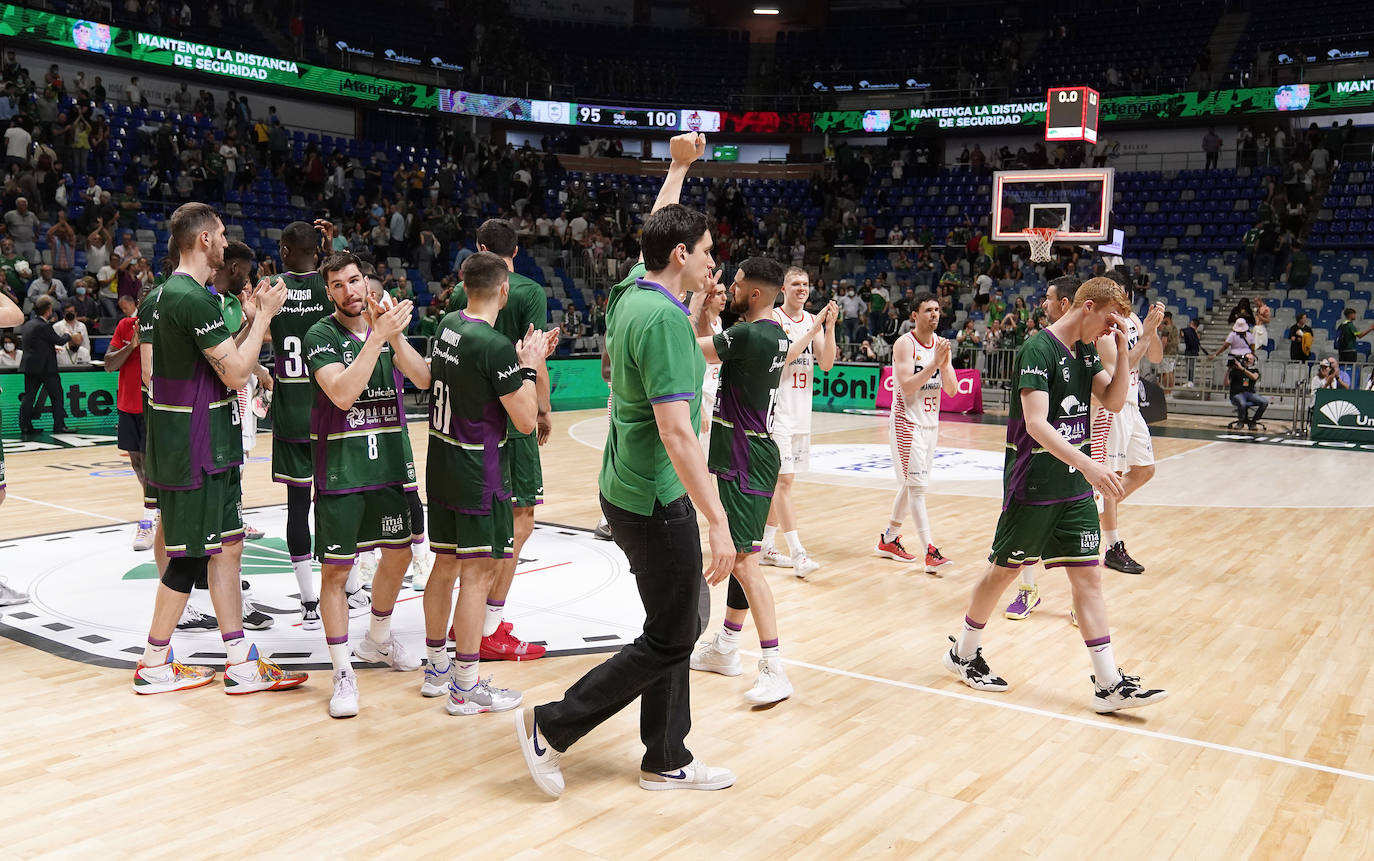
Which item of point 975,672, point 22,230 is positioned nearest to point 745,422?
point 975,672

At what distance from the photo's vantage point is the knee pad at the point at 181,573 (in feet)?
16.5

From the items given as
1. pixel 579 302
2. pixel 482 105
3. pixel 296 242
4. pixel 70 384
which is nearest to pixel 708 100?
pixel 482 105

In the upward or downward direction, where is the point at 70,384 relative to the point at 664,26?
downward

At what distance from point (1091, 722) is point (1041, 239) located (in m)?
19.0

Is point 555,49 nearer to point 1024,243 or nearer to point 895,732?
point 1024,243

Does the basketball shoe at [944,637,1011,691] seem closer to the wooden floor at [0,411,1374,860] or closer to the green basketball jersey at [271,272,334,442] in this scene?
the wooden floor at [0,411,1374,860]

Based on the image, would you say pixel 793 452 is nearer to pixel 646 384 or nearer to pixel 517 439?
pixel 517 439

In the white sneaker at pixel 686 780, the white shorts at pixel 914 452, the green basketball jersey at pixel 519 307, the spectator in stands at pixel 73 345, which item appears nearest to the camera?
the white sneaker at pixel 686 780

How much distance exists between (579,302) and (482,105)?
313 inches

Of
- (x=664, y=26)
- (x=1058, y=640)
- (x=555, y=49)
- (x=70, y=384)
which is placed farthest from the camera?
(x=664, y=26)

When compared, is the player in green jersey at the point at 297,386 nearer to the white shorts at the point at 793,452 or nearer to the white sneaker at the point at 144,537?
the white sneaker at the point at 144,537

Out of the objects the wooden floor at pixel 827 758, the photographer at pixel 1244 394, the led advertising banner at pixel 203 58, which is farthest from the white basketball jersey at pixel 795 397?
the led advertising banner at pixel 203 58

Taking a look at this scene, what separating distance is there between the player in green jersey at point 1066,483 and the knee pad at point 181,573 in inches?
145

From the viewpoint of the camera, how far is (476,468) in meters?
4.83
